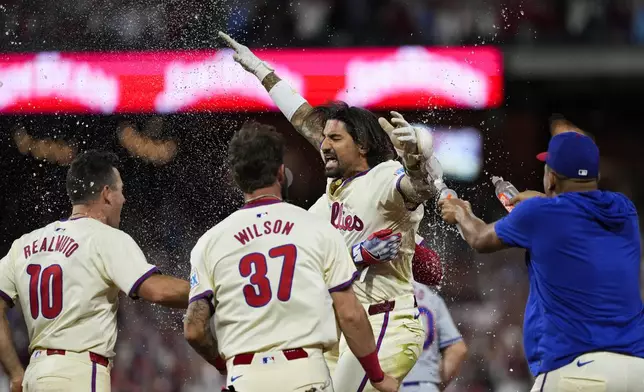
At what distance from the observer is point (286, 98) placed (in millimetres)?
7363

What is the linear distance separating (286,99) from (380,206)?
1.49 m

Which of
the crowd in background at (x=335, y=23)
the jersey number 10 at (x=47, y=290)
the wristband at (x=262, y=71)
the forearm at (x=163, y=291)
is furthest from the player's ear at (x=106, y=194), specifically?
the crowd in background at (x=335, y=23)

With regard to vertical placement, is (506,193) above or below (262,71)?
below

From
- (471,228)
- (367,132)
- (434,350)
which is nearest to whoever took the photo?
(471,228)

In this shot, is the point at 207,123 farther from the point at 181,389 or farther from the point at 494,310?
the point at 494,310

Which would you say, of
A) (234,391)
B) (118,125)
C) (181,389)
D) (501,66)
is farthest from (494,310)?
(234,391)

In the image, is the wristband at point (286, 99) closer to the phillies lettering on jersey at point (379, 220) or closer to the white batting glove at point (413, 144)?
the phillies lettering on jersey at point (379, 220)

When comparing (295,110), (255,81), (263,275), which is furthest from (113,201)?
(255,81)

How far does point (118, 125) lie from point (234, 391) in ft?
28.9

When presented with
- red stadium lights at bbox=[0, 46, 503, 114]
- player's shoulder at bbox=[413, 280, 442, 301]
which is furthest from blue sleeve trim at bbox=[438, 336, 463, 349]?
red stadium lights at bbox=[0, 46, 503, 114]

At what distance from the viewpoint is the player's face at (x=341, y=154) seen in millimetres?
6434

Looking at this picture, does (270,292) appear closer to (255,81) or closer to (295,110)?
(295,110)

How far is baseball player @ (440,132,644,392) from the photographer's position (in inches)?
203

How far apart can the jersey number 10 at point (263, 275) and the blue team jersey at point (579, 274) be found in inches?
46.0
